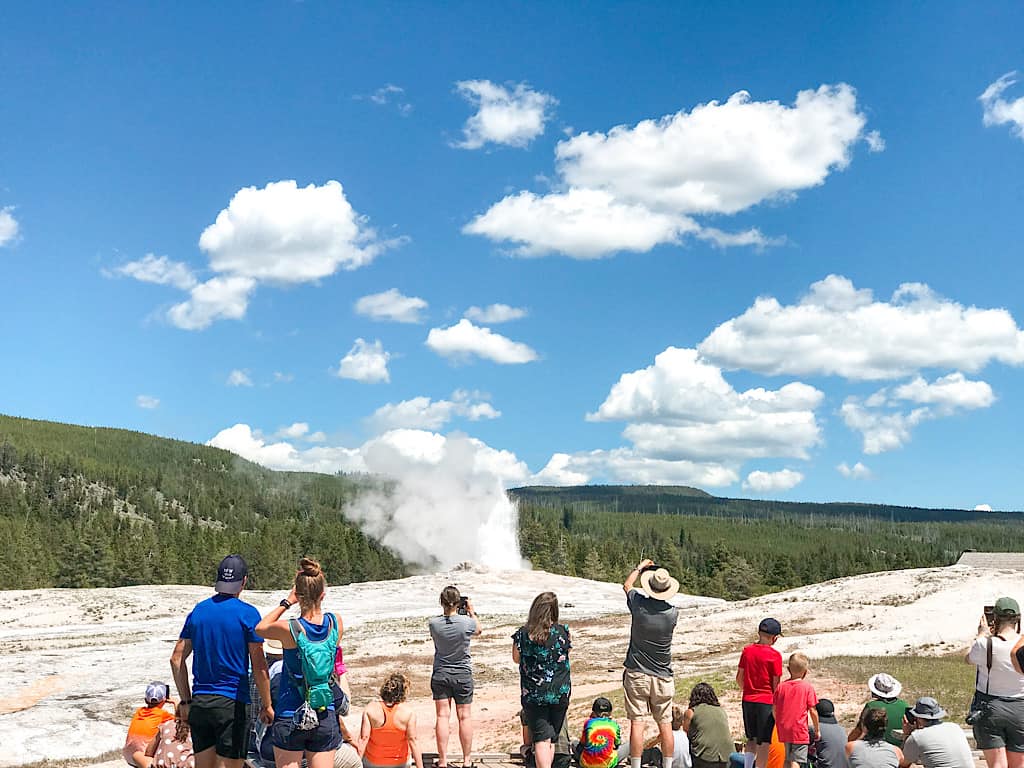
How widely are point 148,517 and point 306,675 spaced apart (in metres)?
143

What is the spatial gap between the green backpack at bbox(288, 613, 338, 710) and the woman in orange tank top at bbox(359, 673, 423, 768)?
1611 millimetres

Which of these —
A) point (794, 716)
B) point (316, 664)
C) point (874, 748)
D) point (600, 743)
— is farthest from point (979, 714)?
point (316, 664)

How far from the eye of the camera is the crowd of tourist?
6199mm

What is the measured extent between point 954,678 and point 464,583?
165 feet

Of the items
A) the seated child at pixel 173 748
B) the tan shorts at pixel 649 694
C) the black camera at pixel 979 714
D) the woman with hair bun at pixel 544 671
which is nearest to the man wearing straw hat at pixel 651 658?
the tan shorts at pixel 649 694

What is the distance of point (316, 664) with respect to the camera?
605 centimetres

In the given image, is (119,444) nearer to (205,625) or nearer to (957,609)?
(957,609)

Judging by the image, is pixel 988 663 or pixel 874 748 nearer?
pixel 988 663

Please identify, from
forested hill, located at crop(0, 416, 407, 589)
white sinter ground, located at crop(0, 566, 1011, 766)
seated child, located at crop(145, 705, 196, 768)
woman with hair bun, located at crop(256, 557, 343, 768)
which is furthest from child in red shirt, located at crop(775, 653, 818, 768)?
forested hill, located at crop(0, 416, 407, 589)

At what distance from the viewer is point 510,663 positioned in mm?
29344

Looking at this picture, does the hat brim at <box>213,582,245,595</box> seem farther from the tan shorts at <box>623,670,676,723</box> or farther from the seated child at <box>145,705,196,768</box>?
the tan shorts at <box>623,670,676,723</box>

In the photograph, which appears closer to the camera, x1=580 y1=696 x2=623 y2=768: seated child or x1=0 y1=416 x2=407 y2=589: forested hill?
x1=580 y1=696 x2=623 y2=768: seated child

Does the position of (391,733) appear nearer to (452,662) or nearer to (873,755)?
(452,662)

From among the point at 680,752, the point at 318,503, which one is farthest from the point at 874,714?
the point at 318,503
